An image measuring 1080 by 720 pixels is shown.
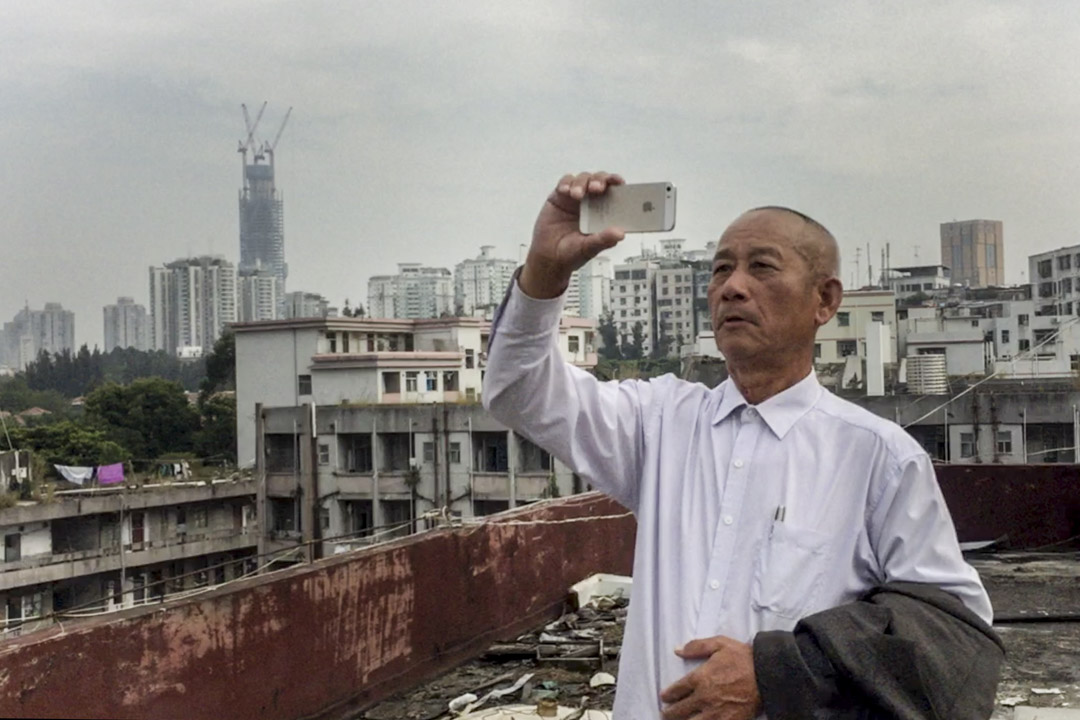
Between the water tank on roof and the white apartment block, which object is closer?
the water tank on roof

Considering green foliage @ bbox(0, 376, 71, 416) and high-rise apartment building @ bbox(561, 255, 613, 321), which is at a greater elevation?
high-rise apartment building @ bbox(561, 255, 613, 321)

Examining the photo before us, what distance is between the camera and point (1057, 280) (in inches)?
1901

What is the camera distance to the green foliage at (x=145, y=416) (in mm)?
38156

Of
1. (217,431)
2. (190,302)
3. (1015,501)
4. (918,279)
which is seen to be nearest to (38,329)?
(190,302)

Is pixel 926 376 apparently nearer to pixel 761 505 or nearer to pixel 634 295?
pixel 761 505

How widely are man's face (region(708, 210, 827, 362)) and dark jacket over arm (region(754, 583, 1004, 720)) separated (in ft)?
1.27

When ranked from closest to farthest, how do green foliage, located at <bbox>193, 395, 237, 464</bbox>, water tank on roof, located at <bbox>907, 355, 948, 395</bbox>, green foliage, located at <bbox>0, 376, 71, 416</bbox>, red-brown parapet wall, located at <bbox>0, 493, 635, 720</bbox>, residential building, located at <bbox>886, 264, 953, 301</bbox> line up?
red-brown parapet wall, located at <bbox>0, 493, 635, 720</bbox> → water tank on roof, located at <bbox>907, 355, 948, 395</bbox> → green foliage, located at <bbox>193, 395, 237, 464</bbox> → green foliage, located at <bbox>0, 376, 71, 416</bbox> → residential building, located at <bbox>886, 264, 953, 301</bbox>

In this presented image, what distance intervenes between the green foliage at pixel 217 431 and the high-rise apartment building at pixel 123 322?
248ft

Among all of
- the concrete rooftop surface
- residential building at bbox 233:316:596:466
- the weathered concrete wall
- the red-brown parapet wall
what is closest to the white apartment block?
residential building at bbox 233:316:596:466

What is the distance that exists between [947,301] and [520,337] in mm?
50930

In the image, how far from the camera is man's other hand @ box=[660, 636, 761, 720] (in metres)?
1.30

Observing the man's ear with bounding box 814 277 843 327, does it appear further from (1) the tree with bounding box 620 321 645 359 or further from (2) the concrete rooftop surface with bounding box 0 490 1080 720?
(1) the tree with bounding box 620 321 645 359

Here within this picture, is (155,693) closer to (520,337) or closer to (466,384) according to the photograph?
(520,337)

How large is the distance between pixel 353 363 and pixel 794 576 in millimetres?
33718
